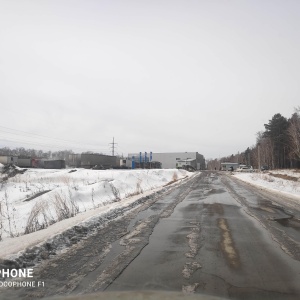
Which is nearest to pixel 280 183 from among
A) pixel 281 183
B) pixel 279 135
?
pixel 281 183

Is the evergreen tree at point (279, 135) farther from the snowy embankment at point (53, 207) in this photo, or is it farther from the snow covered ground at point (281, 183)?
the snowy embankment at point (53, 207)

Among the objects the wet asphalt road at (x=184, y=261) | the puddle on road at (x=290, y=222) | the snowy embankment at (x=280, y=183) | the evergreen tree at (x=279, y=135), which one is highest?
the evergreen tree at (x=279, y=135)

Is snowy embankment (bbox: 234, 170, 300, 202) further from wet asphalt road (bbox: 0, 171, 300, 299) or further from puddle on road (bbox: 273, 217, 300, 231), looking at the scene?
wet asphalt road (bbox: 0, 171, 300, 299)

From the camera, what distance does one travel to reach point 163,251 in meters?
6.59

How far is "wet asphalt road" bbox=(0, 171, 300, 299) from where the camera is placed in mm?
4539

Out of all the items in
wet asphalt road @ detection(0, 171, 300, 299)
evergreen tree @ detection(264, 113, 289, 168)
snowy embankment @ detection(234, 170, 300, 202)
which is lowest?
wet asphalt road @ detection(0, 171, 300, 299)

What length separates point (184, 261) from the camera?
5.84 meters

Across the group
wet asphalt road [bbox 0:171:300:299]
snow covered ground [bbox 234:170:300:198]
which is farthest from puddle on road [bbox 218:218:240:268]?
snow covered ground [bbox 234:170:300:198]

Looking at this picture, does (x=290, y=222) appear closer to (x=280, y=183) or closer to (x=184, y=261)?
(x=184, y=261)

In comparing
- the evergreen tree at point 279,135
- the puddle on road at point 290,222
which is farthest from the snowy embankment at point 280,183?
the evergreen tree at point 279,135

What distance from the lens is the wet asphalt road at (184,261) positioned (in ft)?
14.9

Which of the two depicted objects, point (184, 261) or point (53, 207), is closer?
point (184, 261)

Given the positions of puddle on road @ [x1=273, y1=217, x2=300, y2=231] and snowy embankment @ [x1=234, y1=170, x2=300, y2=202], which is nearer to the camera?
puddle on road @ [x1=273, y1=217, x2=300, y2=231]

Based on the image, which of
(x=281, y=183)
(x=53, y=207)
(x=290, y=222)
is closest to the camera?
(x=290, y=222)
